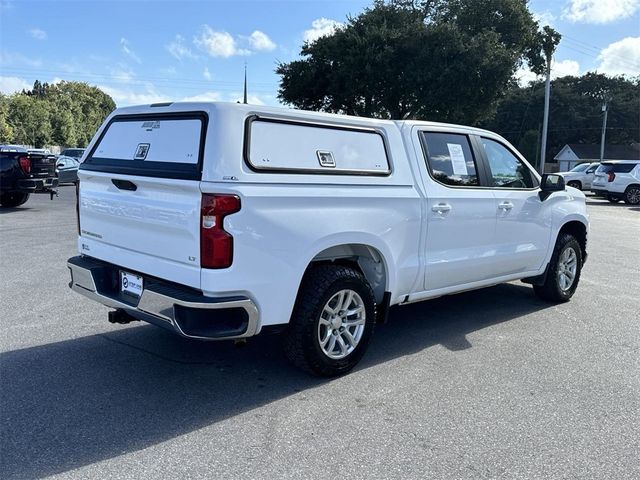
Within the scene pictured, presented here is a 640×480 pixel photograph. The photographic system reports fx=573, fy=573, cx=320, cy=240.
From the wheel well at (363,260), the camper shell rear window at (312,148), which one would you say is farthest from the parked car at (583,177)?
the camper shell rear window at (312,148)

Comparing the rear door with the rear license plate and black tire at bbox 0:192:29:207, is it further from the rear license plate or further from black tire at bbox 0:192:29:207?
black tire at bbox 0:192:29:207

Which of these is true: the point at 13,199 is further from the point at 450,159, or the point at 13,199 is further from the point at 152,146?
the point at 450,159

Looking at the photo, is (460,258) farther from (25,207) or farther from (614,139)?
(614,139)

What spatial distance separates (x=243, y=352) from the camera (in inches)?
192

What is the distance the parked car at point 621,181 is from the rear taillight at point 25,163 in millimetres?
20756

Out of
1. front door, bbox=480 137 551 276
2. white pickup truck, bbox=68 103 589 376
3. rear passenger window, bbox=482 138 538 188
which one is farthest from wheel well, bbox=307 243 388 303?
rear passenger window, bbox=482 138 538 188

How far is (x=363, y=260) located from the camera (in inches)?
187

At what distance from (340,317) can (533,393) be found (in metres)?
1.51

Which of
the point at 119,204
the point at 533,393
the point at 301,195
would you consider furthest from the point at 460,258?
the point at 119,204

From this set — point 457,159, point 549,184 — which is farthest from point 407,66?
point 457,159

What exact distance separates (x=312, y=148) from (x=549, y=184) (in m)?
3.14

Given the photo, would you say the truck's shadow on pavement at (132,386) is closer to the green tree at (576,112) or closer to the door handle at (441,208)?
the door handle at (441,208)

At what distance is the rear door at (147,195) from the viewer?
366 centimetres

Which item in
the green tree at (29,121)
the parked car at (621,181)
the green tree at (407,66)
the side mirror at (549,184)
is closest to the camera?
the side mirror at (549,184)
